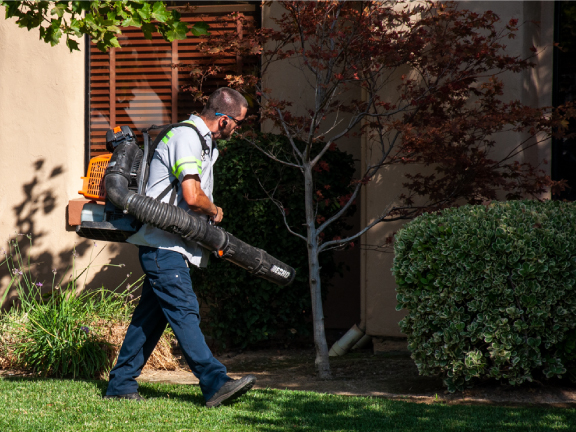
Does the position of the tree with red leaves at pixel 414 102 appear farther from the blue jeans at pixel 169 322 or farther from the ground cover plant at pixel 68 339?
the ground cover plant at pixel 68 339

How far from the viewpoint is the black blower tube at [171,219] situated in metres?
3.47

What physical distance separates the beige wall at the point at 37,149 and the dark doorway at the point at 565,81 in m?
5.43

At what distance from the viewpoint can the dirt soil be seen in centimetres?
418

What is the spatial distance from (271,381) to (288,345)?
1.26 meters

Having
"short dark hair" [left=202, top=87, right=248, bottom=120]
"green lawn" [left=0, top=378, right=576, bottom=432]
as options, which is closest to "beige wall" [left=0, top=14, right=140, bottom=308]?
"green lawn" [left=0, top=378, right=576, bottom=432]

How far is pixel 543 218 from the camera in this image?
417 cm

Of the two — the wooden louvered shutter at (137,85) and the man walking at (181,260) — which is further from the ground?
the wooden louvered shutter at (137,85)

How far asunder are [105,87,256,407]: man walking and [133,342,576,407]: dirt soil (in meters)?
1.15

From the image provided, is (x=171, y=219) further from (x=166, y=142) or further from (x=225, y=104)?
(x=225, y=104)

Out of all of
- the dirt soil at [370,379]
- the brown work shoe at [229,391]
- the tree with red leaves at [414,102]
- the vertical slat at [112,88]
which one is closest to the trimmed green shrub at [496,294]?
the dirt soil at [370,379]

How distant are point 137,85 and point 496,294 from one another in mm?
5035

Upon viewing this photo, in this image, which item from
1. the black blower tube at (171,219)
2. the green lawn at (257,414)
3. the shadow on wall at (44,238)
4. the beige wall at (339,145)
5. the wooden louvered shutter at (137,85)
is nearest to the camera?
the green lawn at (257,414)

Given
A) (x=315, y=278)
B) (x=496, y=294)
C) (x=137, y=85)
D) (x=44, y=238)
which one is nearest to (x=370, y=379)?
(x=315, y=278)

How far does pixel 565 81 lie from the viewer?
245 inches
